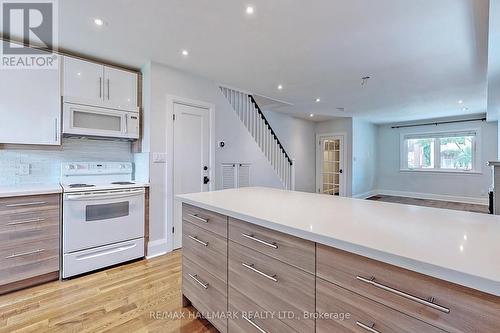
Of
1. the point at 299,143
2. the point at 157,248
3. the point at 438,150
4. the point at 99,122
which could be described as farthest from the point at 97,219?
the point at 438,150

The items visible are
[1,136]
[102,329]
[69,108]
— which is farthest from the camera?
[69,108]

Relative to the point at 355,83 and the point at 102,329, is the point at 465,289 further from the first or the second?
the point at 355,83

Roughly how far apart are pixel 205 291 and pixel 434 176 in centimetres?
812

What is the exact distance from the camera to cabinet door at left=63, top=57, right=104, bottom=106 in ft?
8.90

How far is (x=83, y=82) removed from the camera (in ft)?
9.23

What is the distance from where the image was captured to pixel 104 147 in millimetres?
3230

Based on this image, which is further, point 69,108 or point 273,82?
point 273,82

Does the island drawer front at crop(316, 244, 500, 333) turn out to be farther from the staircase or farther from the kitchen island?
the staircase

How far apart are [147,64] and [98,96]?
72cm

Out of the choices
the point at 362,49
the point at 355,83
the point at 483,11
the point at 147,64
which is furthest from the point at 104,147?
the point at 483,11

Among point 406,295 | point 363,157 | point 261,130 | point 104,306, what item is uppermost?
point 261,130

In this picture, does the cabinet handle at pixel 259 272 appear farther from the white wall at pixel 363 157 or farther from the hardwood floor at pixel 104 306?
the white wall at pixel 363 157

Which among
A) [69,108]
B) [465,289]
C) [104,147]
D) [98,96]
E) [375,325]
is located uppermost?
[98,96]

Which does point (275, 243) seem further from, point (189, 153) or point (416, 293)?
point (189, 153)
